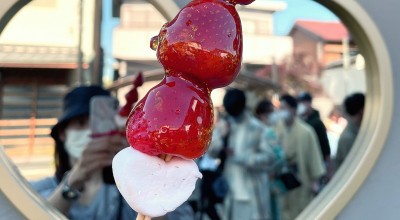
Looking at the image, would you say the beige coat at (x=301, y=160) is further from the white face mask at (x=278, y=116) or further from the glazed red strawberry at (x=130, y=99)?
the glazed red strawberry at (x=130, y=99)

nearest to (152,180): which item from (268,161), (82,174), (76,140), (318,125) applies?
(82,174)

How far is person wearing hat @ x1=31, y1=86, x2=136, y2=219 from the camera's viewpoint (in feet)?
4.06

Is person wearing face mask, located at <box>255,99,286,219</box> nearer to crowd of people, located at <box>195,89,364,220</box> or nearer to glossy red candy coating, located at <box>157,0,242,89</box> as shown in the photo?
crowd of people, located at <box>195,89,364,220</box>

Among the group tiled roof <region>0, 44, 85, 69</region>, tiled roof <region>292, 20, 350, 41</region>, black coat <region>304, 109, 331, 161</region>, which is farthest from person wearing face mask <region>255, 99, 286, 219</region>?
tiled roof <region>0, 44, 85, 69</region>

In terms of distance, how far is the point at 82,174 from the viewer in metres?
1.30

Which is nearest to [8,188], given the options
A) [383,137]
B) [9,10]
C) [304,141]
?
[9,10]

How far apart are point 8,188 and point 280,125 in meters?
2.17

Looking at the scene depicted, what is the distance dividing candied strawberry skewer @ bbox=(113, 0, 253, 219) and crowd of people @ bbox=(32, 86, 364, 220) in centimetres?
73

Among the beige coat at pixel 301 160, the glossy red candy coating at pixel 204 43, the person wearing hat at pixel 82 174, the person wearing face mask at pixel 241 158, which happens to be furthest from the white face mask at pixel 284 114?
the glossy red candy coating at pixel 204 43

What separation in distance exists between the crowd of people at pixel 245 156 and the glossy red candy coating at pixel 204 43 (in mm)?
777

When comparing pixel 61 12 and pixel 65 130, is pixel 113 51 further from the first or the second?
pixel 65 130

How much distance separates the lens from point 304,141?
2.61 metres

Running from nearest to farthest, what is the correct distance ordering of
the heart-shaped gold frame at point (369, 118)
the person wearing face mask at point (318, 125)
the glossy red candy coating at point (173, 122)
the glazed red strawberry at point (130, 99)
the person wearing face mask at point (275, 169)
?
1. the glossy red candy coating at point (173, 122)
2. the heart-shaped gold frame at point (369, 118)
3. the glazed red strawberry at point (130, 99)
4. the person wearing face mask at point (318, 125)
5. the person wearing face mask at point (275, 169)

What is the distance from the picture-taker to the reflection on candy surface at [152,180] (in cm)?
58
